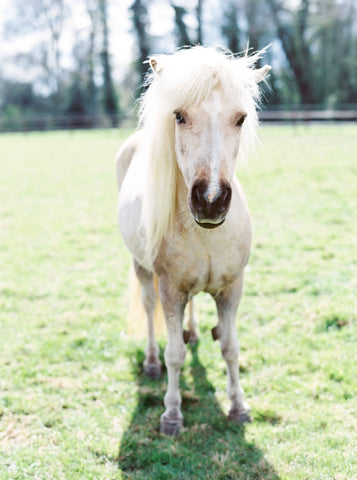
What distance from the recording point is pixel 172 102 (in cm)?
228

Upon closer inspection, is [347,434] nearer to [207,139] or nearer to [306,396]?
[306,396]

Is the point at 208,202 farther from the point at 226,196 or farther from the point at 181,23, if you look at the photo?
the point at 181,23

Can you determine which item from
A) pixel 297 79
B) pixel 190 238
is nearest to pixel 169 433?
pixel 190 238

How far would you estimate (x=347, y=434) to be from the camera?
264cm

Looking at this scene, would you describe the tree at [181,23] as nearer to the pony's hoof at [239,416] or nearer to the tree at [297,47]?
the tree at [297,47]

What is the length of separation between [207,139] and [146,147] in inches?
26.3

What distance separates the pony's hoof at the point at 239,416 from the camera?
2881mm

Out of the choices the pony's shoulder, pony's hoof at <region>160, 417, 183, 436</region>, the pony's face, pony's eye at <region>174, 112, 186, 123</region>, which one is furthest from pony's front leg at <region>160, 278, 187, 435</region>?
the pony's shoulder

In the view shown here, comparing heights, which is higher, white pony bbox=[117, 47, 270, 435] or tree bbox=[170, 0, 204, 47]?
tree bbox=[170, 0, 204, 47]


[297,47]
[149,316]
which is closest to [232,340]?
[149,316]

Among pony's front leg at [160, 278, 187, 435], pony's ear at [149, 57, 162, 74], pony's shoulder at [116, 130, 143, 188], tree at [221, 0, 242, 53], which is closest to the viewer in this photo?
pony's ear at [149, 57, 162, 74]

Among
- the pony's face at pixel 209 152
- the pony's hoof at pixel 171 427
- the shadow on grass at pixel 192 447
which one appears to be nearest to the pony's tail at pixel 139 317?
the shadow on grass at pixel 192 447

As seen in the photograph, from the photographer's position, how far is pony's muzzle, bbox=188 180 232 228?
2.01 metres

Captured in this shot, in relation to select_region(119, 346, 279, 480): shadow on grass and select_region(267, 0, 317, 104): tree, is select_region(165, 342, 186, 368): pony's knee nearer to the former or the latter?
select_region(119, 346, 279, 480): shadow on grass
